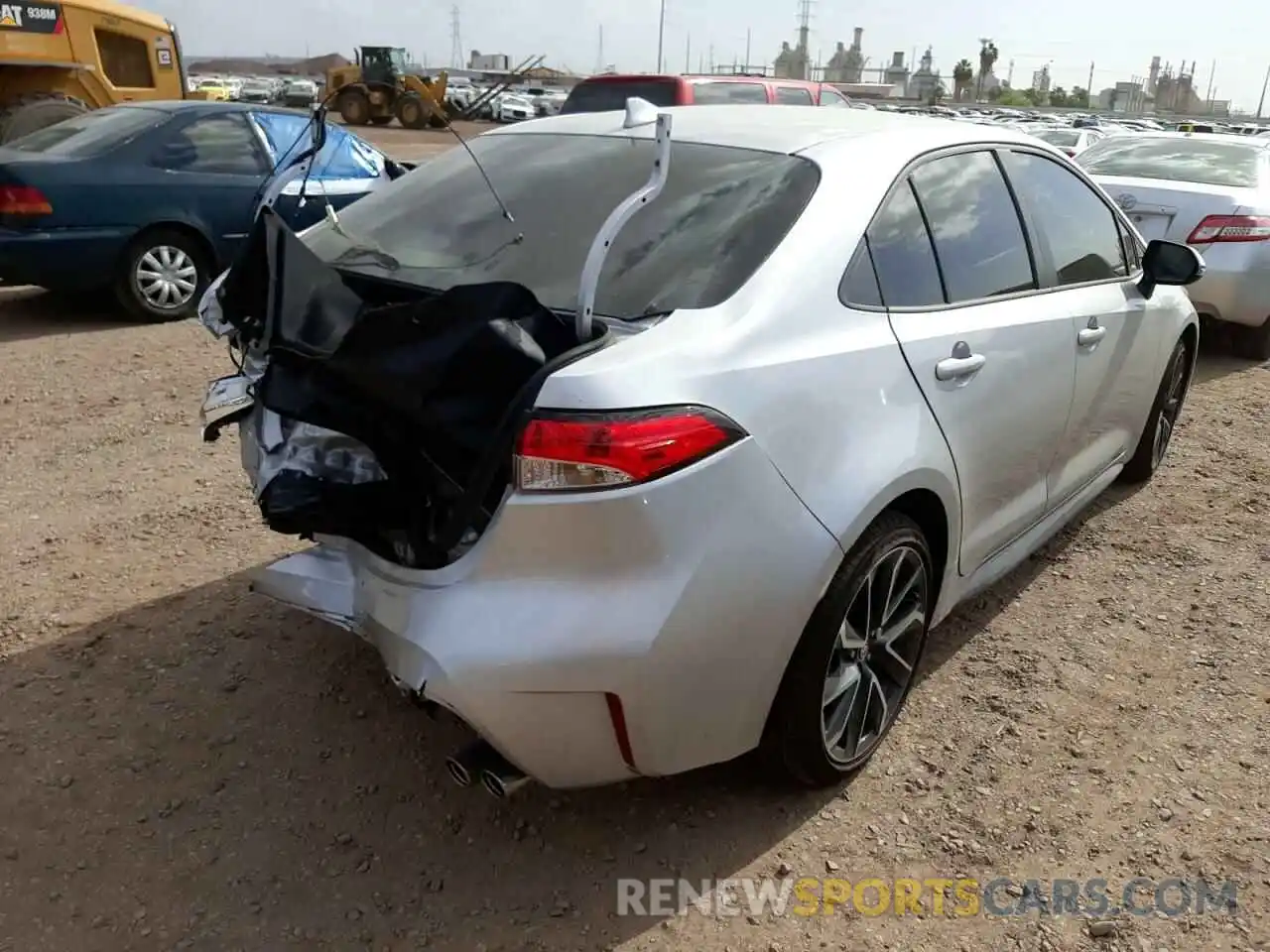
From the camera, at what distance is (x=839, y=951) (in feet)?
7.52

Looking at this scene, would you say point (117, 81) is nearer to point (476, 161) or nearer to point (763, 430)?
point (476, 161)

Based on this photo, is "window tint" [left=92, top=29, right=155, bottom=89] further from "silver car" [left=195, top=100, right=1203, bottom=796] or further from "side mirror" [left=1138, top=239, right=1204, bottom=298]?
"side mirror" [left=1138, top=239, right=1204, bottom=298]

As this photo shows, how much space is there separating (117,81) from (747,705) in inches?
596

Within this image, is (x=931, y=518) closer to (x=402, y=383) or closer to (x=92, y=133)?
(x=402, y=383)

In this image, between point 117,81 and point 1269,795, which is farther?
Answer: point 117,81

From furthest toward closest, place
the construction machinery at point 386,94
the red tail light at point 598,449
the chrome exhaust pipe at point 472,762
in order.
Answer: the construction machinery at point 386,94 < the chrome exhaust pipe at point 472,762 < the red tail light at point 598,449

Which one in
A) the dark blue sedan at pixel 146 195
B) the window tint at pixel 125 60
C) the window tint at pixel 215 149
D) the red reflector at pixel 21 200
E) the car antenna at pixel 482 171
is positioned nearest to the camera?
the car antenna at pixel 482 171

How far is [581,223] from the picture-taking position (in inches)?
107

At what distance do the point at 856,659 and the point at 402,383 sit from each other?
1.34 metres

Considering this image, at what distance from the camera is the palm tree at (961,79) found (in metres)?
100

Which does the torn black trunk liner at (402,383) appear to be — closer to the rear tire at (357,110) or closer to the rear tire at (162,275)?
the rear tire at (162,275)

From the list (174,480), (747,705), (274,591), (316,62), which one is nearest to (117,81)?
(174,480)

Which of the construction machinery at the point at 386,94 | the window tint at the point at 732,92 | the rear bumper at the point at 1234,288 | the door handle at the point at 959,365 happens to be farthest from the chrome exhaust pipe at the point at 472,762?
the construction machinery at the point at 386,94

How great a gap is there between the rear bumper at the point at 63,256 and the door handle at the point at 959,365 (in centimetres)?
611
